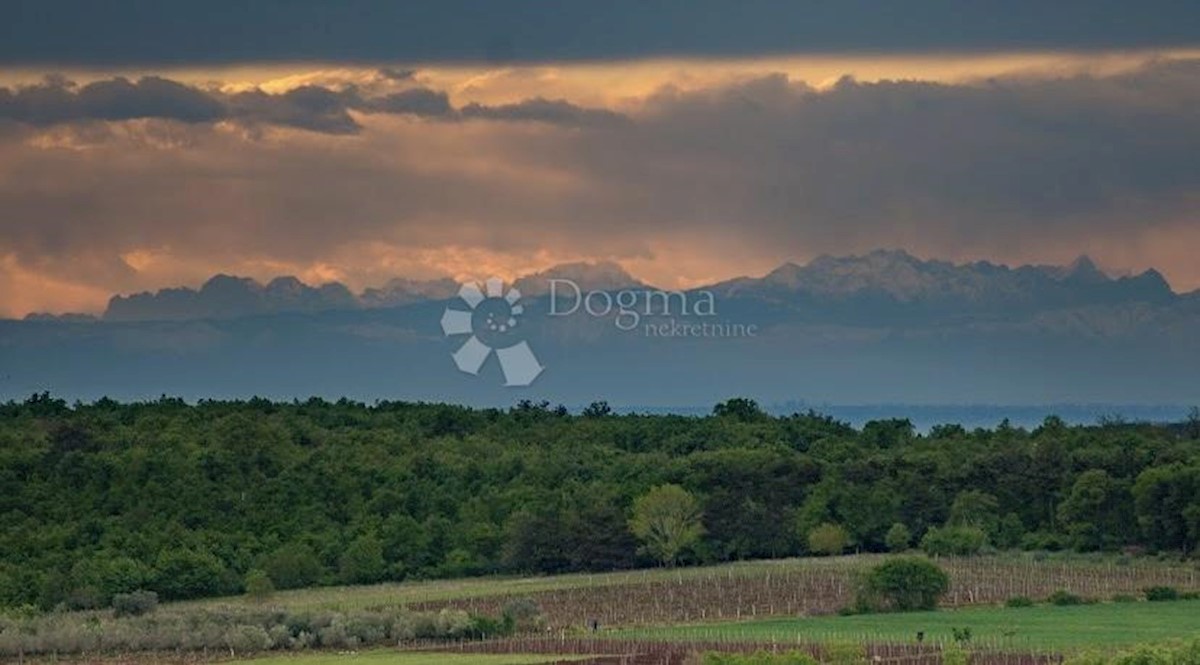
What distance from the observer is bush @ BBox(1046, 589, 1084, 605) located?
133 m

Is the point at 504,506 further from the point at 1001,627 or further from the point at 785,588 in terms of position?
the point at 1001,627

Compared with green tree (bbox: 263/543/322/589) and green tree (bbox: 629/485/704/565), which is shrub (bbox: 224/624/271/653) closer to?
green tree (bbox: 263/543/322/589)

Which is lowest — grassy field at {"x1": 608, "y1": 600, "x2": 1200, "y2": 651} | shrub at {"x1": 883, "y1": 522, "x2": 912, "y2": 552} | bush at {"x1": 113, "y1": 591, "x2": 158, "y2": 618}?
grassy field at {"x1": 608, "y1": 600, "x2": 1200, "y2": 651}

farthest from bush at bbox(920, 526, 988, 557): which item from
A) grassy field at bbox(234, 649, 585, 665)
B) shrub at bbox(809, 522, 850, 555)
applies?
grassy field at bbox(234, 649, 585, 665)

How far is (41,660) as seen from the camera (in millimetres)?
117625

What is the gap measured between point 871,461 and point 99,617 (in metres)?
56.2

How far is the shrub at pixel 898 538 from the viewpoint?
158625 mm

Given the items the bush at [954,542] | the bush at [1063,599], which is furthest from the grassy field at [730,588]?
the bush at [954,542]

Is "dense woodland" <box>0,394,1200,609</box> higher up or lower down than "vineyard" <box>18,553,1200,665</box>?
higher up

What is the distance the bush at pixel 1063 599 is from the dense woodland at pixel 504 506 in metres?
16.7

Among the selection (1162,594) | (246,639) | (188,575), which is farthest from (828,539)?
(246,639)

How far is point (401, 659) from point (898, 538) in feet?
173

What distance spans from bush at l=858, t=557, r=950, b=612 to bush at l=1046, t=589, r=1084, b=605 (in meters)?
5.57

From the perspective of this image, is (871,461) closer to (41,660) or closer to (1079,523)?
(1079,523)
